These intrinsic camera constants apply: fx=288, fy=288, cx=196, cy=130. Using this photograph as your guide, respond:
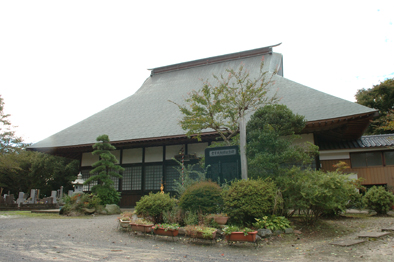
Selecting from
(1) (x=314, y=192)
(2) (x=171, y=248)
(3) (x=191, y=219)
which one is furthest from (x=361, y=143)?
(2) (x=171, y=248)

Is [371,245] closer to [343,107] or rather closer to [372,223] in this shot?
[372,223]

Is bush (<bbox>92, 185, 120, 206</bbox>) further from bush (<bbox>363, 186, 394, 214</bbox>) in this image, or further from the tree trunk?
bush (<bbox>363, 186, 394, 214</bbox>)

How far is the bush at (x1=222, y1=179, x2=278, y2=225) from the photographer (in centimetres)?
561

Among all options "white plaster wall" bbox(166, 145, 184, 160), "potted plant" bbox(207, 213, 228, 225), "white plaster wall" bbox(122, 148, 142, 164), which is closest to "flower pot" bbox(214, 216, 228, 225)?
"potted plant" bbox(207, 213, 228, 225)

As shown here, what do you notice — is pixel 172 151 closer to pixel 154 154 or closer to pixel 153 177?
pixel 154 154

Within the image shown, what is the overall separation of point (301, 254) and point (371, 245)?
1.19 meters

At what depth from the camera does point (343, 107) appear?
1049cm

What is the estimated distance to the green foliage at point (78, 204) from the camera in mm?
10234

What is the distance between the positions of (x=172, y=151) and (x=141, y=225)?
25.0 feet

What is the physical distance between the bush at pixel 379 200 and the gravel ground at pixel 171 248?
1487mm

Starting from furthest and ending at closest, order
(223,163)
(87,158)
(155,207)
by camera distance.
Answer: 1. (87,158)
2. (223,163)
3. (155,207)

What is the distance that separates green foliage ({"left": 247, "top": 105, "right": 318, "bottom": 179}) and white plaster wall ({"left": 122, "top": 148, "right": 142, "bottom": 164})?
25.9ft

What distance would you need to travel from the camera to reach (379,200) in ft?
25.3

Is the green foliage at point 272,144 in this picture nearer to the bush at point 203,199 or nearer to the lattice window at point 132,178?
the bush at point 203,199
